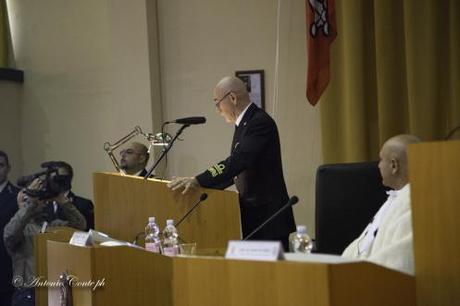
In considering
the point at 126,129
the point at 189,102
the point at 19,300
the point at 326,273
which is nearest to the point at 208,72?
the point at 189,102

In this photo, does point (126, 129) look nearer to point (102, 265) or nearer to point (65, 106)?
point (65, 106)

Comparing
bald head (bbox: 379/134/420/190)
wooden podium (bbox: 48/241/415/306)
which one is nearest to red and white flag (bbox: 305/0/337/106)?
bald head (bbox: 379/134/420/190)

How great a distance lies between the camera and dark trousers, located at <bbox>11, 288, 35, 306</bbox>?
4.01m

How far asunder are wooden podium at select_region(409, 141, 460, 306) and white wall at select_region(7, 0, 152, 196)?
3767 mm

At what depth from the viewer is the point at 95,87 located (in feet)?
19.7

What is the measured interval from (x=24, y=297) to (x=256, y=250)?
2.37 meters

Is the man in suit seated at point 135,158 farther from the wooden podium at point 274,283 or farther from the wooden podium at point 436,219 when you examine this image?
the wooden podium at point 436,219

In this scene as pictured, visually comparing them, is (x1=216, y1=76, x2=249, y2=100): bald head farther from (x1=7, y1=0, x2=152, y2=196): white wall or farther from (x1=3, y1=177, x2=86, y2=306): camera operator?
(x1=7, y1=0, x2=152, y2=196): white wall

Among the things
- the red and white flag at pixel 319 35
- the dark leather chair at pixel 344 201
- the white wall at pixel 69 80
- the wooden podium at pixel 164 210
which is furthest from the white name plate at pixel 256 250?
the white wall at pixel 69 80

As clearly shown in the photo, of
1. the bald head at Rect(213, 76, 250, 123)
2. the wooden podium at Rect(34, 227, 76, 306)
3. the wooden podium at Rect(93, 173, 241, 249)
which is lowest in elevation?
the wooden podium at Rect(34, 227, 76, 306)

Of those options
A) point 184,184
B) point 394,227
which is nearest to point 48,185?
point 184,184

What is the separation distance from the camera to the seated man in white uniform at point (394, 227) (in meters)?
2.34

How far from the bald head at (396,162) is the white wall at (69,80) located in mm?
3034

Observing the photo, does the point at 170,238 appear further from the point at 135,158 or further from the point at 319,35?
the point at 319,35
